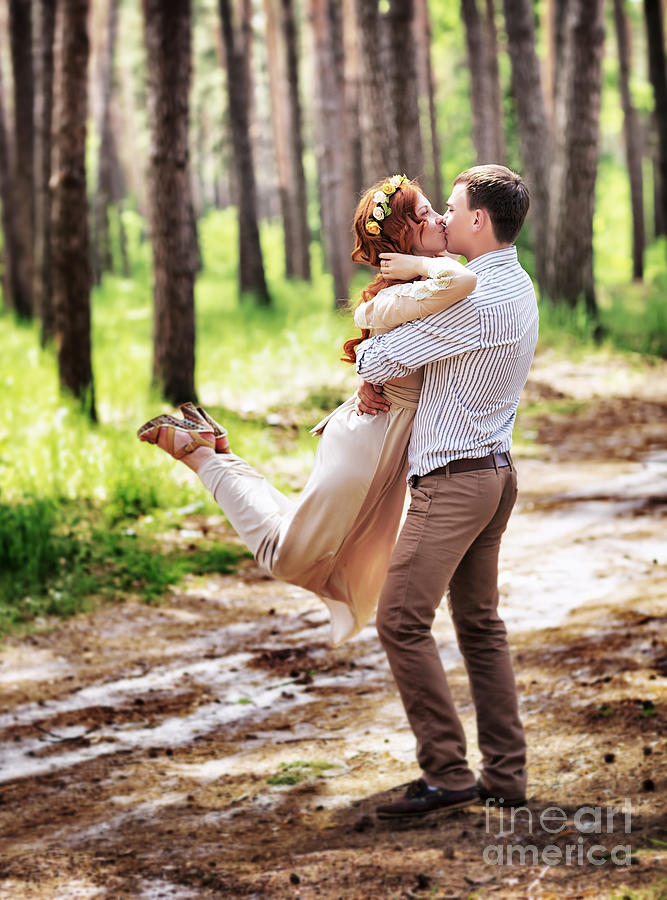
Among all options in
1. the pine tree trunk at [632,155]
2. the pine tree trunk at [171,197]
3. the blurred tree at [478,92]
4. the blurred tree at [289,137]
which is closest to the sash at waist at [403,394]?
the pine tree trunk at [171,197]

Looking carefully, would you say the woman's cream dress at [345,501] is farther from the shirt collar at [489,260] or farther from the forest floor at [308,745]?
the forest floor at [308,745]

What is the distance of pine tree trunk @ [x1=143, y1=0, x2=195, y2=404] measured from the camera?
34.5 feet

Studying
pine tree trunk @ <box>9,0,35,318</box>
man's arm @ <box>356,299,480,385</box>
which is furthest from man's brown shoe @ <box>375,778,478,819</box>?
pine tree trunk @ <box>9,0,35,318</box>

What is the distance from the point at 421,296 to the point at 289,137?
2284cm

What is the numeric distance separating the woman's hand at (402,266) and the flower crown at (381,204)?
0.33ft

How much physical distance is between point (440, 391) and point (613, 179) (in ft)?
144

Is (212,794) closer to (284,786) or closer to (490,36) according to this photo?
(284,786)

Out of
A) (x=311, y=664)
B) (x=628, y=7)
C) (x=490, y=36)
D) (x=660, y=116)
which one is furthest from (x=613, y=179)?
(x=311, y=664)

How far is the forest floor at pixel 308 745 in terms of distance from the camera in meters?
3.51

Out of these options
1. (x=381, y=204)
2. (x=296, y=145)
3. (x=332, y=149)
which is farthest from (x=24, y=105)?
(x=381, y=204)

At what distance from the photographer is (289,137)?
25.3 metres

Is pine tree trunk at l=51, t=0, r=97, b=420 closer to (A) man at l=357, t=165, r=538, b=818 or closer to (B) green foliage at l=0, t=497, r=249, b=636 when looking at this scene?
(B) green foliage at l=0, t=497, r=249, b=636

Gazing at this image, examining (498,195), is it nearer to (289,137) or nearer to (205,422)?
(205,422)

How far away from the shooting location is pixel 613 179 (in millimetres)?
44688
